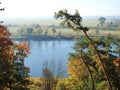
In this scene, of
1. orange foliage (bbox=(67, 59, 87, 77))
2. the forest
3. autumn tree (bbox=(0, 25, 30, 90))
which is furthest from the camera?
orange foliage (bbox=(67, 59, 87, 77))

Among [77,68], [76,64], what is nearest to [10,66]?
[76,64]

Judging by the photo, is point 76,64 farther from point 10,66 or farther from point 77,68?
point 10,66

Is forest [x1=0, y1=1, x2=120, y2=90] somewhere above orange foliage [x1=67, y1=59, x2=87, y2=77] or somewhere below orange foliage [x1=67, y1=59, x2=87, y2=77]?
above

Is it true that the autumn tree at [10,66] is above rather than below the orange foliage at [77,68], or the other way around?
above

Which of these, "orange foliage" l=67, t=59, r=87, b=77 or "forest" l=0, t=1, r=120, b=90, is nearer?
"forest" l=0, t=1, r=120, b=90

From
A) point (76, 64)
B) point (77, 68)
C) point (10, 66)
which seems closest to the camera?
point (10, 66)

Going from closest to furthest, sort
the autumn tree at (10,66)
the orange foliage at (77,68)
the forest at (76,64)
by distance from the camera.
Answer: the forest at (76,64)
the autumn tree at (10,66)
the orange foliage at (77,68)

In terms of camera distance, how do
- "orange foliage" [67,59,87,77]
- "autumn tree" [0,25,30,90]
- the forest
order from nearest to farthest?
1. the forest
2. "autumn tree" [0,25,30,90]
3. "orange foliage" [67,59,87,77]

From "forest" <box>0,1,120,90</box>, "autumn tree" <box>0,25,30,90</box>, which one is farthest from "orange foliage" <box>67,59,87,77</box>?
"autumn tree" <box>0,25,30,90</box>

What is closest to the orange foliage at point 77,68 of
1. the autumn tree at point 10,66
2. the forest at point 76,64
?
the forest at point 76,64

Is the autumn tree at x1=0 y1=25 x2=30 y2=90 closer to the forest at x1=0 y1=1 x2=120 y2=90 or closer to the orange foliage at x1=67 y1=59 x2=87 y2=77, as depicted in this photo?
the forest at x1=0 y1=1 x2=120 y2=90

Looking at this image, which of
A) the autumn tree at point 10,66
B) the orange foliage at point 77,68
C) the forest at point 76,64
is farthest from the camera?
the orange foliage at point 77,68

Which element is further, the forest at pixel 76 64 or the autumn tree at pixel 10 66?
the autumn tree at pixel 10 66

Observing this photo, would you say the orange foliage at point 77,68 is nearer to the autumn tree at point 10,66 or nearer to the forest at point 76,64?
the forest at point 76,64
